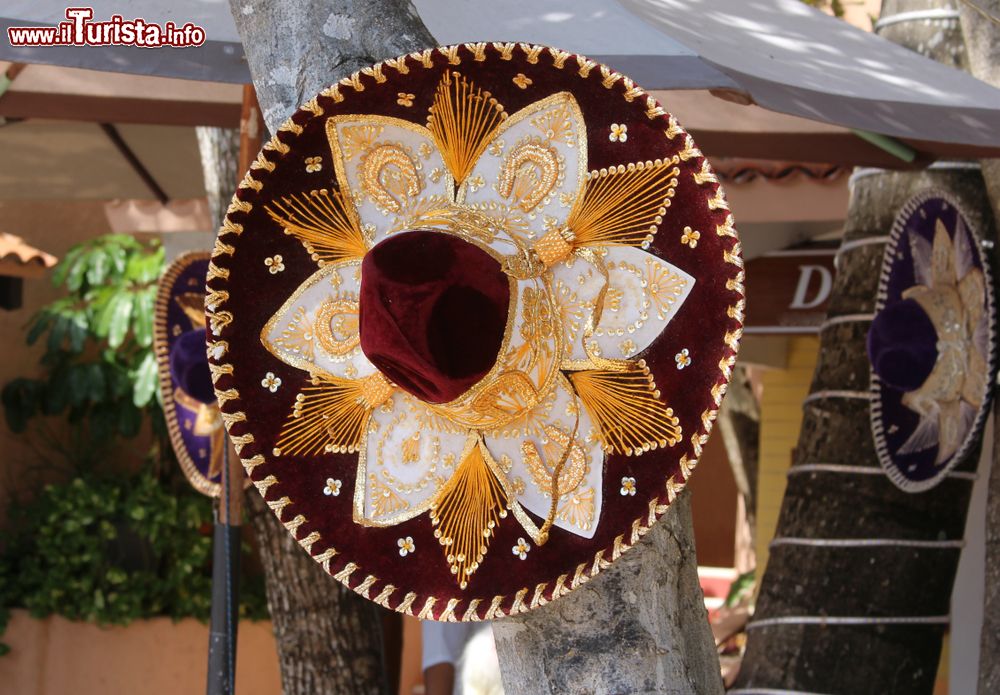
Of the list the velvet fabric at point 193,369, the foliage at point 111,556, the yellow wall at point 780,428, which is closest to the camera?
the velvet fabric at point 193,369

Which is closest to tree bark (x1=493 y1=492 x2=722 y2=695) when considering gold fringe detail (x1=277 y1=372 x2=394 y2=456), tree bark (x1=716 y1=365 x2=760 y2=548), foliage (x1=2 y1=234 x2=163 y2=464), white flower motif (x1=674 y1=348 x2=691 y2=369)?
white flower motif (x1=674 y1=348 x2=691 y2=369)

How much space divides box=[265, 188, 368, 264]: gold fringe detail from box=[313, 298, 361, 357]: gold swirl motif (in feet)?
0.19

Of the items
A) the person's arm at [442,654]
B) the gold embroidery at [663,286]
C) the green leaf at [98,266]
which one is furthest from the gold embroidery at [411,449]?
the green leaf at [98,266]

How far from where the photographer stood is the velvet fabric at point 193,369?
3.54 metres

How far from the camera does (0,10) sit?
229 cm

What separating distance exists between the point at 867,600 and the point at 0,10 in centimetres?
213

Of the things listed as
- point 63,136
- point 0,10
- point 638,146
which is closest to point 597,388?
point 638,146

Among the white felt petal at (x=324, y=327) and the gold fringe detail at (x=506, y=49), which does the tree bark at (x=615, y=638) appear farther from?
the gold fringe detail at (x=506, y=49)

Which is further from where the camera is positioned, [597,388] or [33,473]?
[33,473]

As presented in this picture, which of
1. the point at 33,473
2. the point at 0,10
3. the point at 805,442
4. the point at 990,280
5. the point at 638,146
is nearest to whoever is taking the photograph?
the point at 638,146

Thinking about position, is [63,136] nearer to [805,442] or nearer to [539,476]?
[805,442]

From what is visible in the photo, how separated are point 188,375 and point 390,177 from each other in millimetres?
2202

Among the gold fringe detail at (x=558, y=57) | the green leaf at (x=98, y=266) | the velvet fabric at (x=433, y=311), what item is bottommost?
the green leaf at (x=98, y=266)

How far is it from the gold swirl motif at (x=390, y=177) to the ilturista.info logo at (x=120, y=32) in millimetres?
1005
